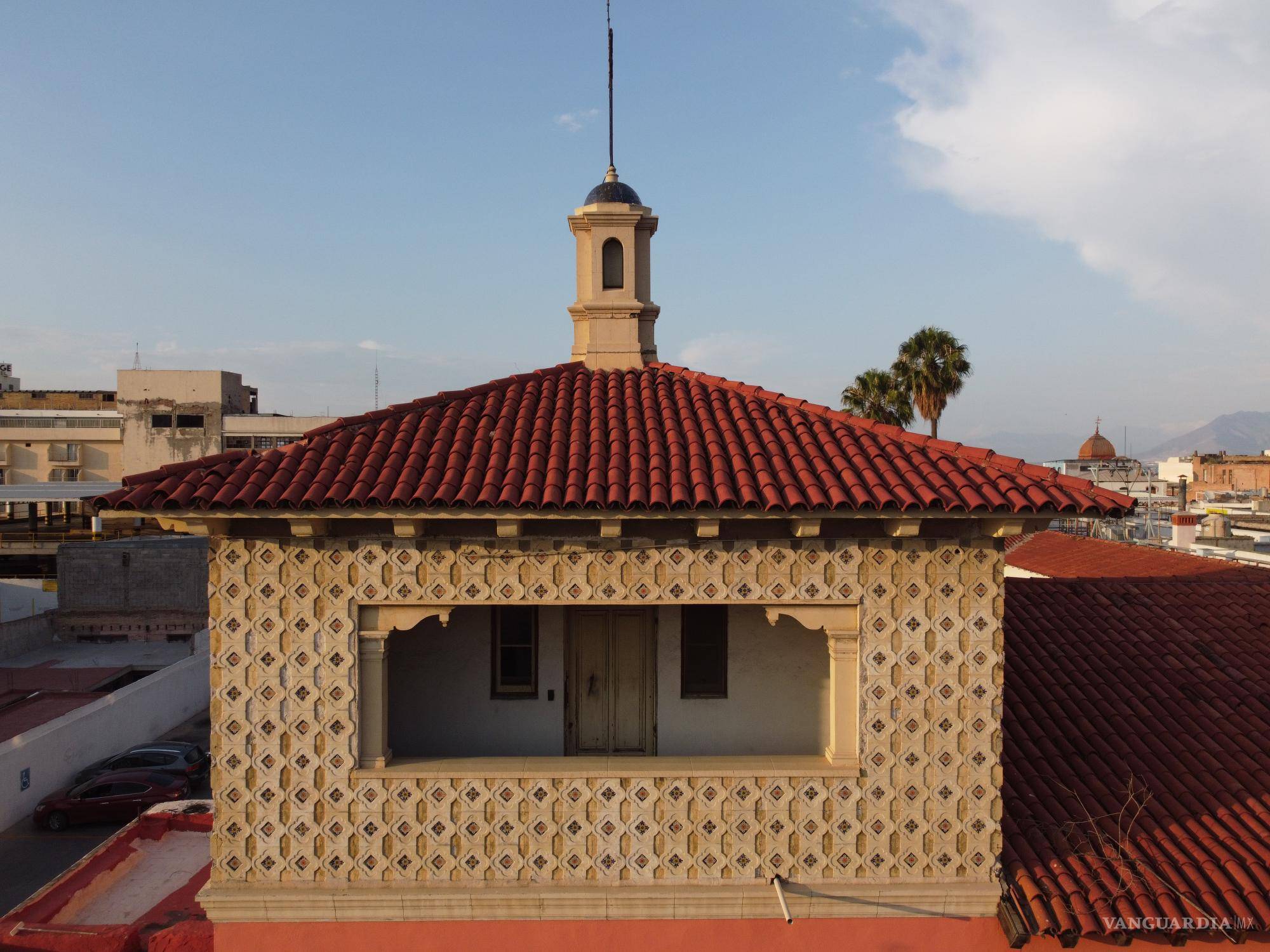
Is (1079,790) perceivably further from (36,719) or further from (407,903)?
(36,719)

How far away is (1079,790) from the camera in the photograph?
22.6ft

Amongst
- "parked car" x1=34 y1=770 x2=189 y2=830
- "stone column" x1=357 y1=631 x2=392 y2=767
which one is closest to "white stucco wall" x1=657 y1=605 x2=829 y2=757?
"stone column" x1=357 y1=631 x2=392 y2=767

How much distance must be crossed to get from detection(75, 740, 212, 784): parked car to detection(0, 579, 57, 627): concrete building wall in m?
18.4

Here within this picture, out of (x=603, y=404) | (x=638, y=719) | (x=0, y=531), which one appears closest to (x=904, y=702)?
(x=638, y=719)

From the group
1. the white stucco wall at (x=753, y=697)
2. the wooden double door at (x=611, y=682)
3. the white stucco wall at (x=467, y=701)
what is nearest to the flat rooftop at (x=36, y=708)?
the white stucco wall at (x=467, y=701)

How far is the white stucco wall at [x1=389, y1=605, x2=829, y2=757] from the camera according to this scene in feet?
24.7

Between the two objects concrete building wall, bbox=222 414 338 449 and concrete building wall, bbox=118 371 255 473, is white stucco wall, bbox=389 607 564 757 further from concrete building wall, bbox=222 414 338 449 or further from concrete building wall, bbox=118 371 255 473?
concrete building wall, bbox=118 371 255 473

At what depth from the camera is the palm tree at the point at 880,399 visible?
98.7 feet

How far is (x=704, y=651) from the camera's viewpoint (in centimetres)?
764

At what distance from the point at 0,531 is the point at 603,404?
151 ft

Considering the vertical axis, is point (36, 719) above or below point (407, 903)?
below

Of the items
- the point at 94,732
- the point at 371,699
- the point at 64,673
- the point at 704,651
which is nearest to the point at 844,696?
the point at 704,651

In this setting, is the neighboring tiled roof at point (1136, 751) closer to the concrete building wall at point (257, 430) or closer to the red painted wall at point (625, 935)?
the red painted wall at point (625, 935)

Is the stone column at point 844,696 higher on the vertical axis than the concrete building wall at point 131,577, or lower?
higher
